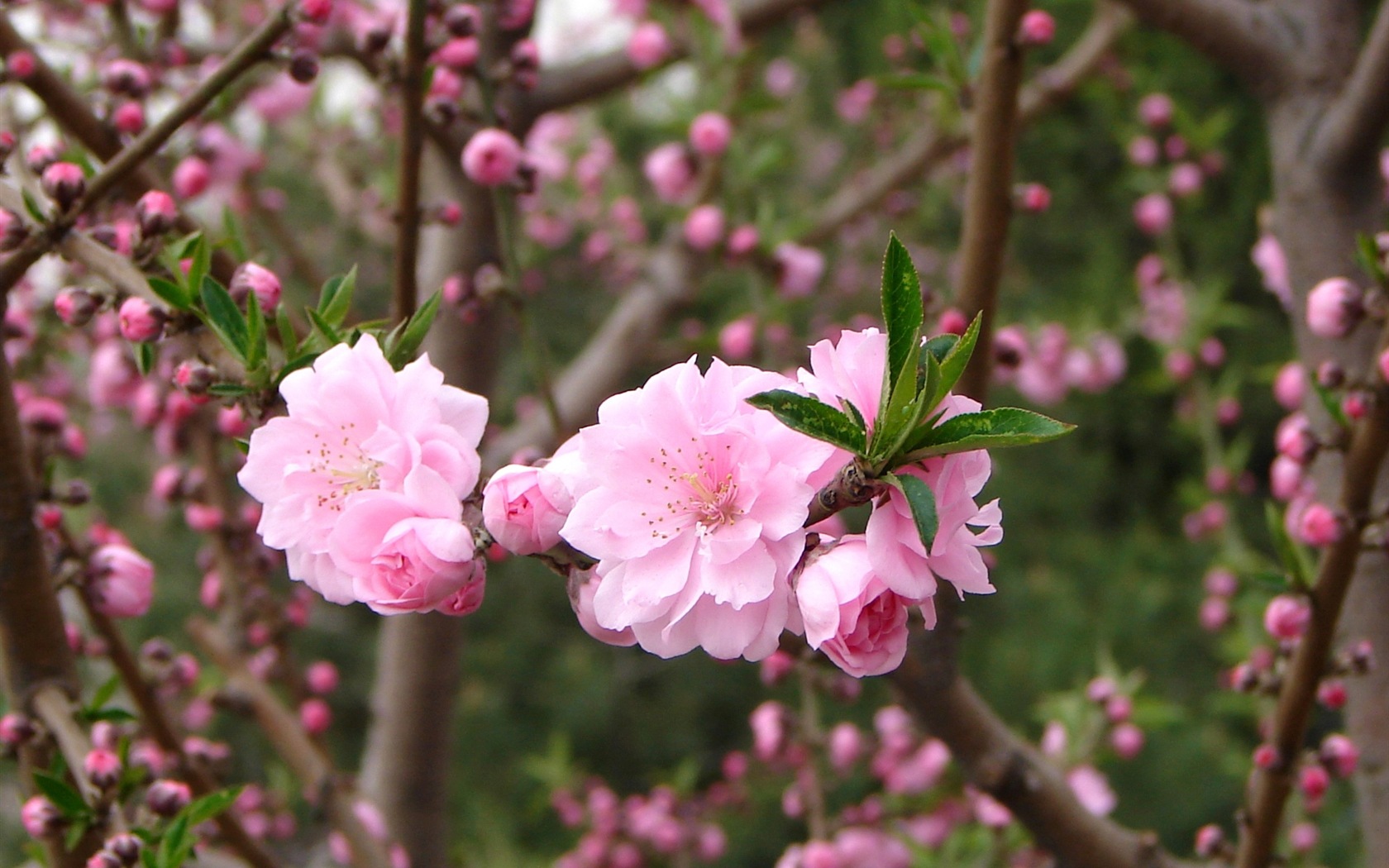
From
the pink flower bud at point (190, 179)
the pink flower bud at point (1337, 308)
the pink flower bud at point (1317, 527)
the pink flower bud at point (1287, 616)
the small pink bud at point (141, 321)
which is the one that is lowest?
the pink flower bud at point (1287, 616)

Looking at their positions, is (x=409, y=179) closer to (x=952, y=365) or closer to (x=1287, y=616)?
(x=952, y=365)

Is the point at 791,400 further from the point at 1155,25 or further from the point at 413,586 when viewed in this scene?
the point at 1155,25

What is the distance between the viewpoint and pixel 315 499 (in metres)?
0.70

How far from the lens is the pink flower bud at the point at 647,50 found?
88.3 inches

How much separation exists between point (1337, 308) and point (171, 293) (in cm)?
115

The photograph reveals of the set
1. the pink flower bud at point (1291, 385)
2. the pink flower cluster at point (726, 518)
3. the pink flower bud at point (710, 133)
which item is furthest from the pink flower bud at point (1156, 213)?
the pink flower cluster at point (726, 518)

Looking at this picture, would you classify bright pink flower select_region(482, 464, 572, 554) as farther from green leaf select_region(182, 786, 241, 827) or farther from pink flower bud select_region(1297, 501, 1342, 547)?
pink flower bud select_region(1297, 501, 1342, 547)

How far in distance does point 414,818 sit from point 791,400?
1.77m

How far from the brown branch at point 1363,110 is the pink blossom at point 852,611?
116cm

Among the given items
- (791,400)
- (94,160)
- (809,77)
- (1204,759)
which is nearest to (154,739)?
(94,160)

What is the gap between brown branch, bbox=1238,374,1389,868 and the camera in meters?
1.01

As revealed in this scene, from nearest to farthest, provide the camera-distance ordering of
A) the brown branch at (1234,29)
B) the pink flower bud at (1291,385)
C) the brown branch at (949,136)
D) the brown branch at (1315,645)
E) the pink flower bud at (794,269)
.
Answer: the brown branch at (1315,645) → the brown branch at (1234,29) → the pink flower bud at (1291,385) → the pink flower bud at (794,269) → the brown branch at (949,136)

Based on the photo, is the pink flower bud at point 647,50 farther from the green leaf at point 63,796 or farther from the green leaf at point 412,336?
the green leaf at point 63,796

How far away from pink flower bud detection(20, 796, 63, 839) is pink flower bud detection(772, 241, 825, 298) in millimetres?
1627
